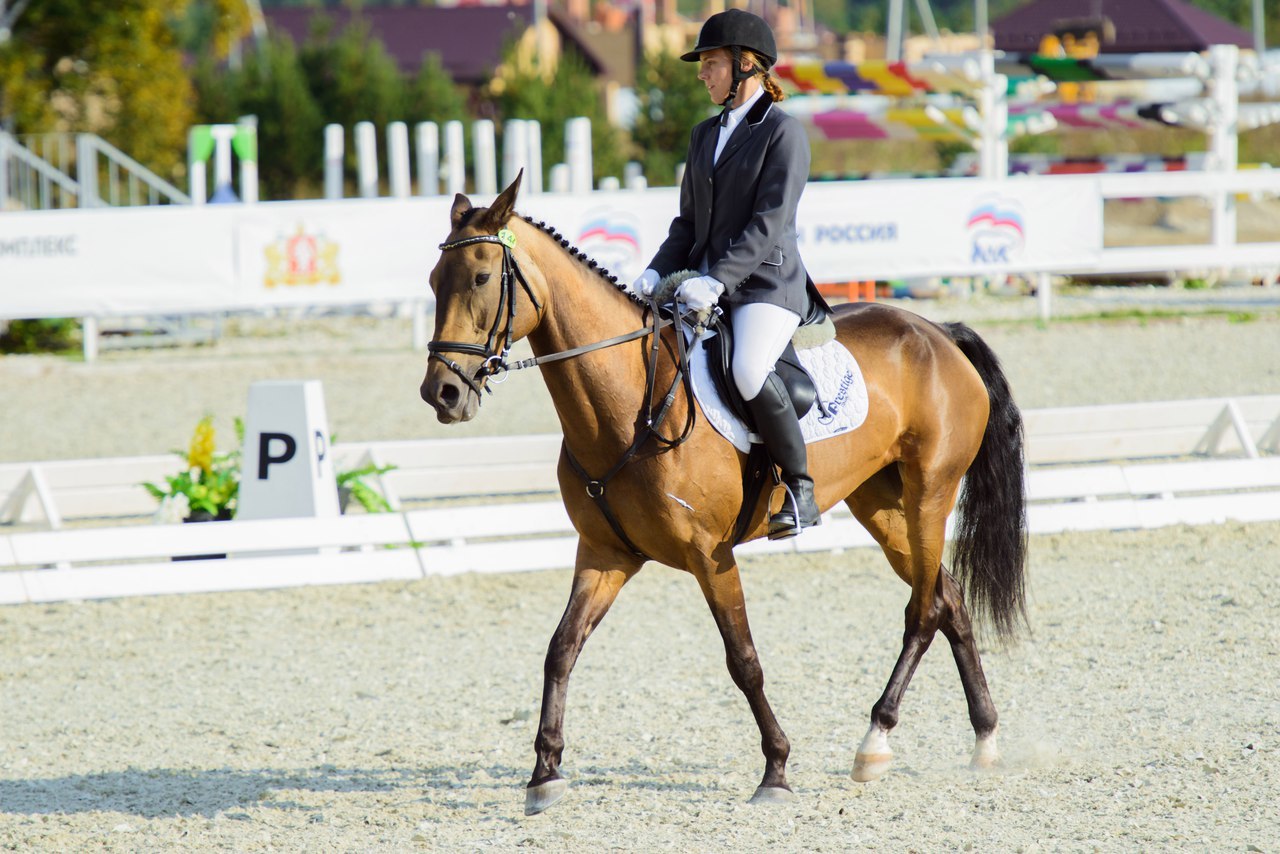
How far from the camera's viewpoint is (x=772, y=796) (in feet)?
14.0

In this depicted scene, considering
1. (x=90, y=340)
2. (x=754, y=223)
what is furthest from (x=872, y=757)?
(x=90, y=340)

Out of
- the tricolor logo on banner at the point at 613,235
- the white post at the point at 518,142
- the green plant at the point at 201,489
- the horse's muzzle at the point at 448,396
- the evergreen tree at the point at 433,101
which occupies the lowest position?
the green plant at the point at 201,489

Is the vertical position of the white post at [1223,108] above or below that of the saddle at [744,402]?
above

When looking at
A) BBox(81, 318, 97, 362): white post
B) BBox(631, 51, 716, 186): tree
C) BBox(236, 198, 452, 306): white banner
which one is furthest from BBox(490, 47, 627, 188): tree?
BBox(236, 198, 452, 306): white banner

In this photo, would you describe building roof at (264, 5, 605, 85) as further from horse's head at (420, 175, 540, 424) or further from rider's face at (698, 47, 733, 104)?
horse's head at (420, 175, 540, 424)

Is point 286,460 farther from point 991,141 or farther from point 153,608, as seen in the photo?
point 991,141

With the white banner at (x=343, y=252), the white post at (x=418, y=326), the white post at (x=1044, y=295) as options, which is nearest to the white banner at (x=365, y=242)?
the white banner at (x=343, y=252)

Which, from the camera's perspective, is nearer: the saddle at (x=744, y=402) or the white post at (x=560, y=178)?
the saddle at (x=744, y=402)

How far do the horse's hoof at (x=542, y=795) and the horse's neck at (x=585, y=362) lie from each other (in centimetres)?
99

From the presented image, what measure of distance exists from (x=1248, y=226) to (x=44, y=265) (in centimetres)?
2313

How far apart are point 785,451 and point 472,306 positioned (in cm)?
107

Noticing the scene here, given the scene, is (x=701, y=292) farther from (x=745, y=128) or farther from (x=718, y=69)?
(x=718, y=69)

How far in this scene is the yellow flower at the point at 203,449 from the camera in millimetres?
7684

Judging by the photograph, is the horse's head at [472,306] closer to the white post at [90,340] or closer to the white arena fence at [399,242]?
the white arena fence at [399,242]
